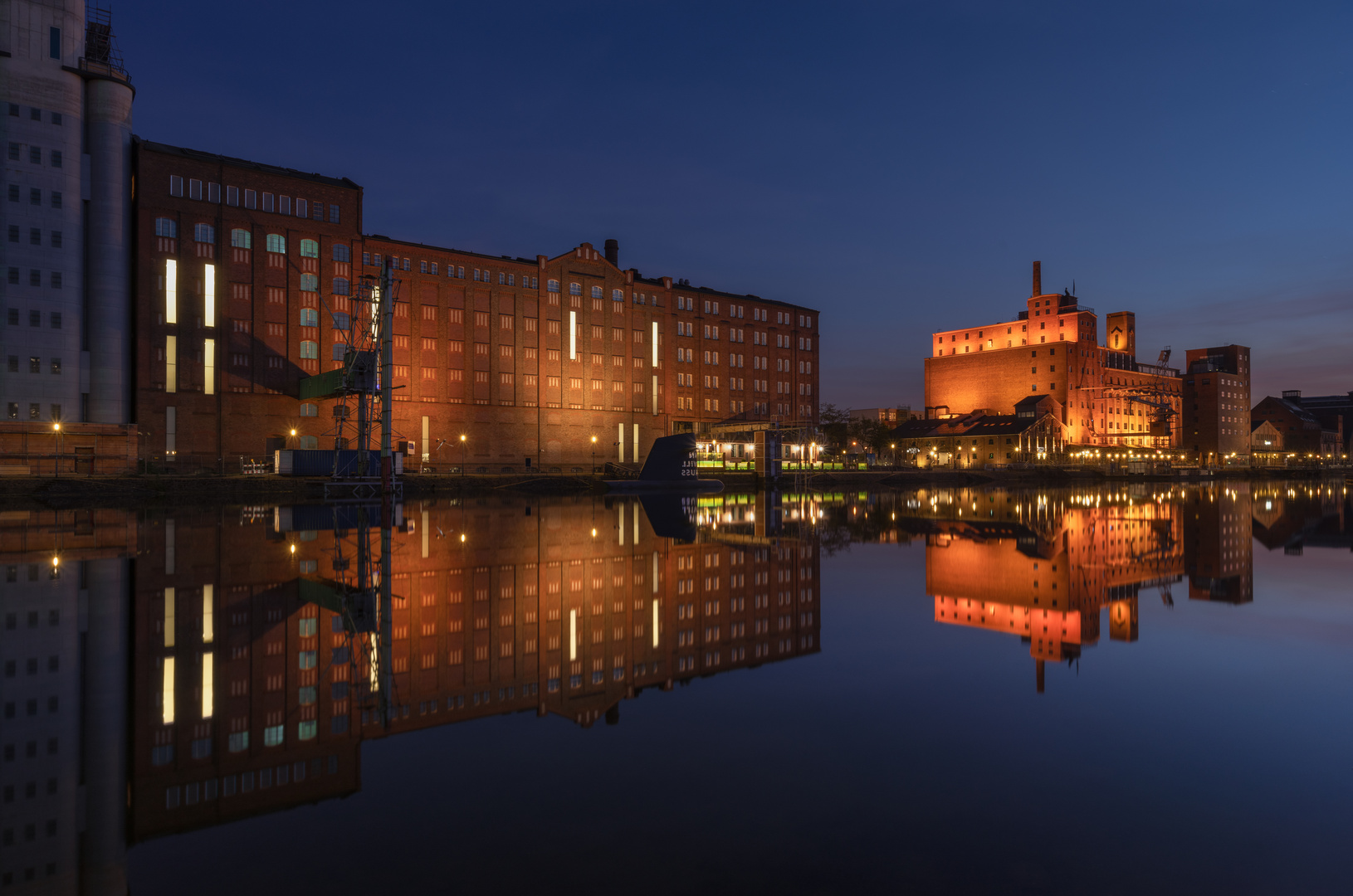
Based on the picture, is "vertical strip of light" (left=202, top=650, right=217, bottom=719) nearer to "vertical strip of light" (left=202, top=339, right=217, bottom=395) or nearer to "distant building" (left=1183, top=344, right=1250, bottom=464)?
"vertical strip of light" (left=202, top=339, right=217, bottom=395)

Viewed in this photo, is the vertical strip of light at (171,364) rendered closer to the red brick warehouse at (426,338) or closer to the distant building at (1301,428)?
the red brick warehouse at (426,338)

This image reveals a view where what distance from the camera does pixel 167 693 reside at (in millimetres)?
6352

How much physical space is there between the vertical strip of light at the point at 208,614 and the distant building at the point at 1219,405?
173 meters

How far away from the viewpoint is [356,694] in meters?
6.30

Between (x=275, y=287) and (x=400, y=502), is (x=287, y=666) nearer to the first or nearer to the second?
(x=400, y=502)

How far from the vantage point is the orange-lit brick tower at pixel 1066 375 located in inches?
5074

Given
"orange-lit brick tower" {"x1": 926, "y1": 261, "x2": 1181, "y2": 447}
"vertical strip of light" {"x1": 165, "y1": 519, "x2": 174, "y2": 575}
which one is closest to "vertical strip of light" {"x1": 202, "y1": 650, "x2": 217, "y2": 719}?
"vertical strip of light" {"x1": 165, "y1": 519, "x2": 174, "y2": 575}

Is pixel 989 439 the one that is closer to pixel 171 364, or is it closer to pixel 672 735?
pixel 171 364

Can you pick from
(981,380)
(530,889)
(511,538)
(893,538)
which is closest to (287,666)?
(530,889)

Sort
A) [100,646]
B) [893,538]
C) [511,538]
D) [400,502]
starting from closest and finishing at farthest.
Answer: [100,646], [511,538], [893,538], [400,502]

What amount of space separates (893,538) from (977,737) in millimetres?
16628

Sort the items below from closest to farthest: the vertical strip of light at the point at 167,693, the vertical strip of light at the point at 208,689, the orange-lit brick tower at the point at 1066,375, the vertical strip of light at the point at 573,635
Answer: the vertical strip of light at the point at 167,693, the vertical strip of light at the point at 208,689, the vertical strip of light at the point at 573,635, the orange-lit brick tower at the point at 1066,375

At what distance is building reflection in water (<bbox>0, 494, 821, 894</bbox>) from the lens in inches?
177

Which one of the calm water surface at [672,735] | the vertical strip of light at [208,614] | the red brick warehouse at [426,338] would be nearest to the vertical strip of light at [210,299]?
the red brick warehouse at [426,338]
